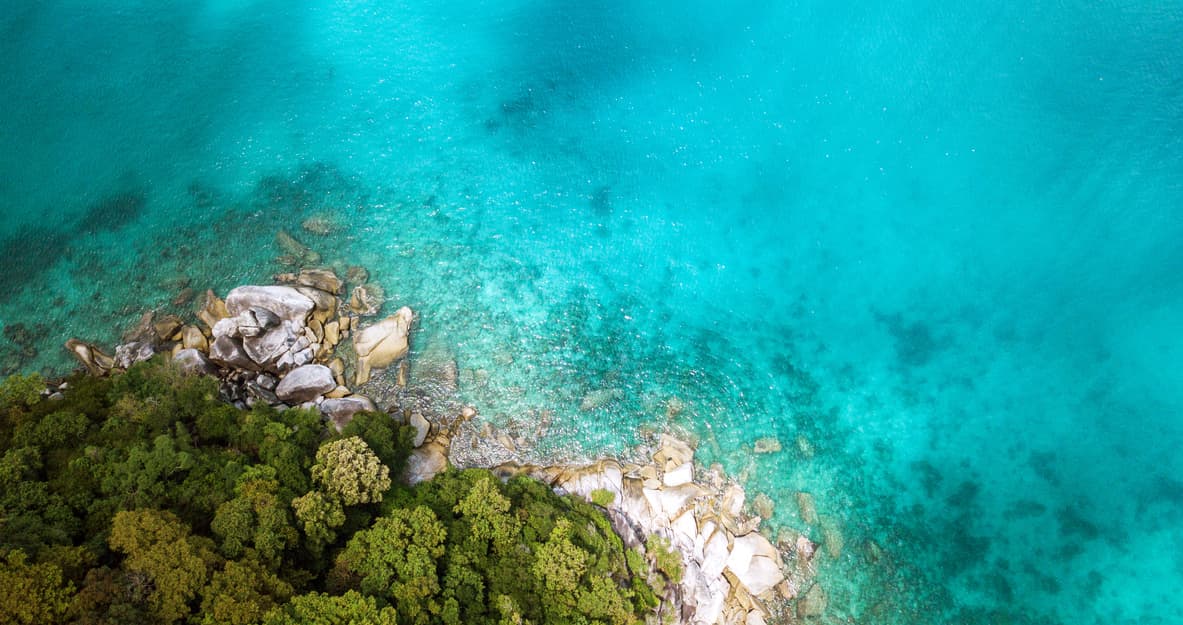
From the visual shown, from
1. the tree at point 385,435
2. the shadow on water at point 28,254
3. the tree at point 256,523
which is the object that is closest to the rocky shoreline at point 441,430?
the tree at point 385,435

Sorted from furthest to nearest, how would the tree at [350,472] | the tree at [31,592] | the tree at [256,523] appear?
the tree at [350,472], the tree at [256,523], the tree at [31,592]

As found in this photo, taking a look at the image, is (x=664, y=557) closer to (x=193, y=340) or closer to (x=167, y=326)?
(x=193, y=340)

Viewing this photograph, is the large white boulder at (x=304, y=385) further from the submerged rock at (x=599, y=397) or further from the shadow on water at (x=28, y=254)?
the shadow on water at (x=28, y=254)

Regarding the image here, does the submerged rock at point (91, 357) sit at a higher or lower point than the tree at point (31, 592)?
lower

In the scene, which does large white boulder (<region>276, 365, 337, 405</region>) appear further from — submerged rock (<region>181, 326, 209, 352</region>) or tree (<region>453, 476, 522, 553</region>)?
tree (<region>453, 476, 522, 553</region>)

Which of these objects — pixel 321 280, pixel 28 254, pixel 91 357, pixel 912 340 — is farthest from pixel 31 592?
pixel 912 340

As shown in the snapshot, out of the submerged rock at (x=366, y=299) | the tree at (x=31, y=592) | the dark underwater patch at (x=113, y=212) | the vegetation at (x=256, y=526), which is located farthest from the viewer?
the dark underwater patch at (x=113, y=212)
